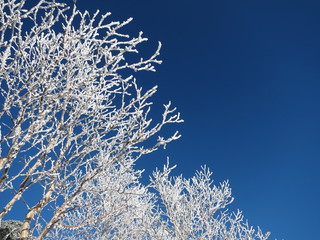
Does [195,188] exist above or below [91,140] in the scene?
above

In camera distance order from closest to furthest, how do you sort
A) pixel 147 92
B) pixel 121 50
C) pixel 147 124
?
pixel 121 50, pixel 147 92, pixel 147 124

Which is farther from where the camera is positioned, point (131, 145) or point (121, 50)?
point (131, 145)

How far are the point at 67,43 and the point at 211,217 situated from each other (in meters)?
7.76

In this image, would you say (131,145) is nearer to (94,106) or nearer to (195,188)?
(94,106)

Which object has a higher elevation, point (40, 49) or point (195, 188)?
point (195, 188)

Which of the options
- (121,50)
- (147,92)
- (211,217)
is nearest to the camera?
(121,50)

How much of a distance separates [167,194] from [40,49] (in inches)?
283

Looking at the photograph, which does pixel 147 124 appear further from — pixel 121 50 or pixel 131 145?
pixel 121 50

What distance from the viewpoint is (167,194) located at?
912 centimetres

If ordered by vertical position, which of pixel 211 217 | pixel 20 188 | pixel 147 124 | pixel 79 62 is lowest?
pixel 20 188

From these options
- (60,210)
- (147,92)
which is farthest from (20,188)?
(147,92)

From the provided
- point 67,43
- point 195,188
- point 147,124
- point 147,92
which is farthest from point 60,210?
point 195,188

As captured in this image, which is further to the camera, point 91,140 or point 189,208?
point 189,208

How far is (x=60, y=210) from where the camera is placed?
3453 millimetres
